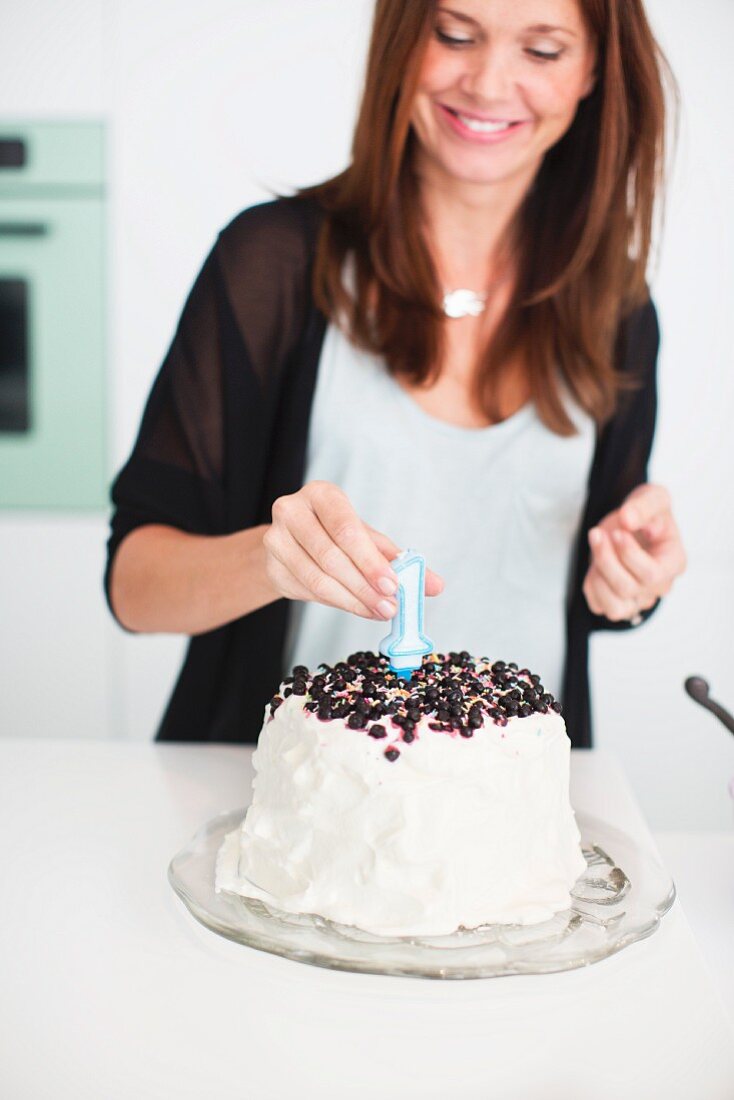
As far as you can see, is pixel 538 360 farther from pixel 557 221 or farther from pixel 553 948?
pixel 553 948

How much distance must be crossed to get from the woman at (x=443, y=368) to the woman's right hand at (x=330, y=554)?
0.34 m

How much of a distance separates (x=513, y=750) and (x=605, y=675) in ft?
6.65

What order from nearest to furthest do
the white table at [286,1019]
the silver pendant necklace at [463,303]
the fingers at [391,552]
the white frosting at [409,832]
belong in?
1. the white table at [286,1019]
2. the white frosting at [409,832]
3. the fingers at [391,552]
4. the silver pendant necklace at [463,303]

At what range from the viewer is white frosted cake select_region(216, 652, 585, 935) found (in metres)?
0.87

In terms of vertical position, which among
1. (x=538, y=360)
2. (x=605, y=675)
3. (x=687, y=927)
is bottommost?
(x=605, y=675)

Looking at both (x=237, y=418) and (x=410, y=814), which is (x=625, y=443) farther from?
(x=410, y=814)

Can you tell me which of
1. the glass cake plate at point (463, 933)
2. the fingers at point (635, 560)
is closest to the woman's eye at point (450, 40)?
the fingers at point (635, 560)

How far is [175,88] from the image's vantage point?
8.86 ft

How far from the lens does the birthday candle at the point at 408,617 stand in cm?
95

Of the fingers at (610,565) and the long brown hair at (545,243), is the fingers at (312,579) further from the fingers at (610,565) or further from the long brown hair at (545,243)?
the long brown hair at (545,243)

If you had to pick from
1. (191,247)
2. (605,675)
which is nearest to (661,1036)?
(605,675)

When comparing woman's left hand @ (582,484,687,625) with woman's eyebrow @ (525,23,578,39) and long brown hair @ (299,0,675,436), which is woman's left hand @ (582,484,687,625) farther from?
woman's eyebrow @ (525,23,578,39)

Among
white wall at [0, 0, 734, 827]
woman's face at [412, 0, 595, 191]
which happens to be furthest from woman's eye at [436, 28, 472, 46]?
white wall at [0, 0, 734, 827]

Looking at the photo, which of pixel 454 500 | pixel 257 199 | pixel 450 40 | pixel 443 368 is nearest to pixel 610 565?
pixel 454 500
